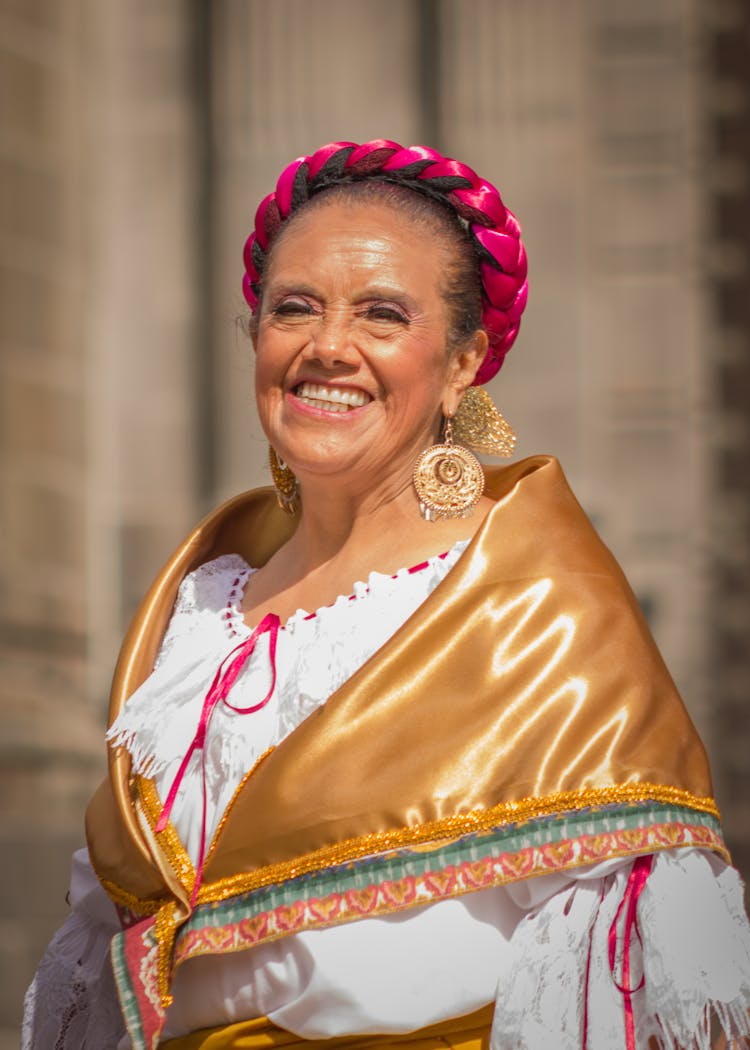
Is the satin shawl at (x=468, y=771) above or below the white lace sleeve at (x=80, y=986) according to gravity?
above

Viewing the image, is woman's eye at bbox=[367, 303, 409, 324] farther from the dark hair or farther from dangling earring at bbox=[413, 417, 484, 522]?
dangling earring at bbox=[413, 417, 484, 522]

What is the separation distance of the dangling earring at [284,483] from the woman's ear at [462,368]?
38 centimetres

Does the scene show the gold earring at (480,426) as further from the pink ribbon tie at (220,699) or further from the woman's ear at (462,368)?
the pink ribbon tie at (220,699)

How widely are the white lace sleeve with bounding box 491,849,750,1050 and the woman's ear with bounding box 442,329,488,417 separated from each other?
81 centimetres

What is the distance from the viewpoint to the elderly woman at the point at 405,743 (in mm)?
2270

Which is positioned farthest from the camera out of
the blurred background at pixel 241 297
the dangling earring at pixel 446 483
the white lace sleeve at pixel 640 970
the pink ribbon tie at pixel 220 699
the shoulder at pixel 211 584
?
the blurred background at pixel 241 297

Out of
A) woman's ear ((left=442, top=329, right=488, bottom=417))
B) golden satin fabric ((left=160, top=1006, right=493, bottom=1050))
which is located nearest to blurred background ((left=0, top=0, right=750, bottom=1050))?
woman's ear ((left=442, top=329, right=488, bottom=417))

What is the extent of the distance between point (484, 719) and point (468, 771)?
8 cm

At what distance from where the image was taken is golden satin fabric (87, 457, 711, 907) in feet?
7.62

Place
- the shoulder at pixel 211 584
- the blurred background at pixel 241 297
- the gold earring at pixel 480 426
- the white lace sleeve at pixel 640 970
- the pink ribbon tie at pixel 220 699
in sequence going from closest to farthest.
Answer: the white lace sleeve at pixel 640 970, the pink ribbon tie at pixel 220 699, the gold earring at pixel 480 426, the shoulder at pixel 211 584, the blurred background at pixel 241 297

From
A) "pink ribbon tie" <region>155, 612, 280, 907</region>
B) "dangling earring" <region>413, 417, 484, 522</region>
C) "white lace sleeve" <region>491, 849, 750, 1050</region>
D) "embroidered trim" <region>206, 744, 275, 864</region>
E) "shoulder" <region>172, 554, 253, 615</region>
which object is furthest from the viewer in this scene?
"shoulder" <region>172, 554, 253, 615</region>

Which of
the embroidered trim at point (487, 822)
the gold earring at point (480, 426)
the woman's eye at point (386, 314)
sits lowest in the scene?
the embroidered trim at point (487, 822)

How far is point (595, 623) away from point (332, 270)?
67cm

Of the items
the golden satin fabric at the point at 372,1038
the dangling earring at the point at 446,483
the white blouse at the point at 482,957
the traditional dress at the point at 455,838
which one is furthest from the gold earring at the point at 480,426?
the golden satin fabric at the point at 372,1038
